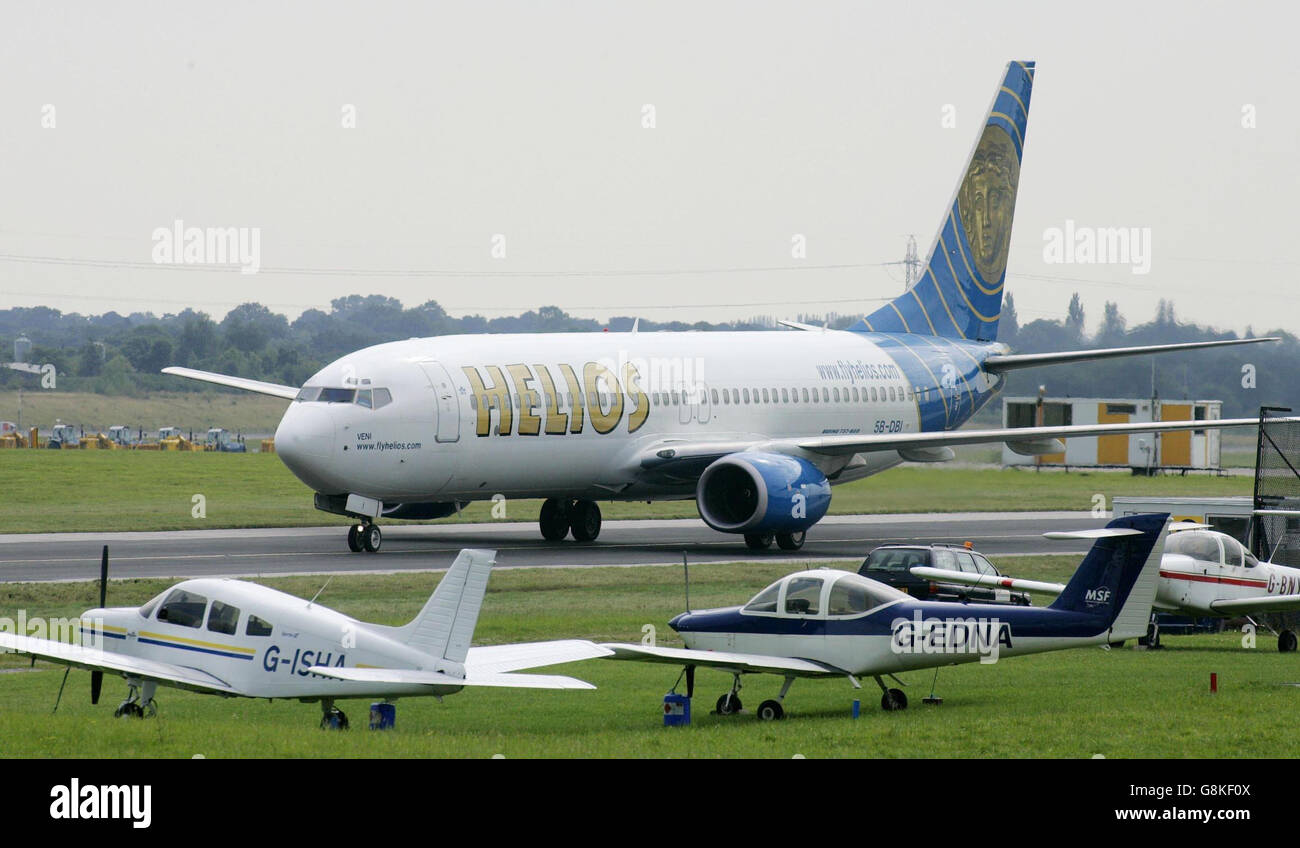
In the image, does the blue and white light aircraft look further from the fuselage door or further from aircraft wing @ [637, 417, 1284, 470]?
aircraft wing @ [637, 417, 1284, 470]

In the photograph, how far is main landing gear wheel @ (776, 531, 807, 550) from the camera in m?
42.9

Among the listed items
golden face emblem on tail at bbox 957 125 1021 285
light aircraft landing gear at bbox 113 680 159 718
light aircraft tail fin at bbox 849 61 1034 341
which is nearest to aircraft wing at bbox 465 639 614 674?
light aircraft landing gear at bbox 113 680 159 718

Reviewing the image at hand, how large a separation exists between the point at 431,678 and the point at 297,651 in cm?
160

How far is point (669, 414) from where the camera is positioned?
147 ft

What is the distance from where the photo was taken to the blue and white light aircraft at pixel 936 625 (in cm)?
2097

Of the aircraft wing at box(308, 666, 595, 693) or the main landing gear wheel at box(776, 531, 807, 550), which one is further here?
the main landing gear wheel at box(776, 531, 807, 550)

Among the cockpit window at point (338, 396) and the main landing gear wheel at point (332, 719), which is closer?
the main landing gear wheel at point (332, 719)

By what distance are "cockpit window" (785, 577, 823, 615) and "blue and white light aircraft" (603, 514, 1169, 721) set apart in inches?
0.7

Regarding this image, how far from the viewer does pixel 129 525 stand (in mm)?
49312

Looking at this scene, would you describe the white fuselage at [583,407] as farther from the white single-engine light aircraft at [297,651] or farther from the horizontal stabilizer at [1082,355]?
the white single-engine light aircraft at [297,651]

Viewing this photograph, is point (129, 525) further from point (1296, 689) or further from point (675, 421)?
point (1296, 689)

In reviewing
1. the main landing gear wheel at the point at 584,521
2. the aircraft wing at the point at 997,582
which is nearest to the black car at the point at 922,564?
the aircraft wing at the point at 997,582

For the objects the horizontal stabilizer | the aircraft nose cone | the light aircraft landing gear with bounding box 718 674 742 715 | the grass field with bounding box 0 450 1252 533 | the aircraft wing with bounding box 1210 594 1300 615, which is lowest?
the grass field with bounding box 0 450 1252 533

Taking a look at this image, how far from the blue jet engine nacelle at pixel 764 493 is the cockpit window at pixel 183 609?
2223 centimetres
